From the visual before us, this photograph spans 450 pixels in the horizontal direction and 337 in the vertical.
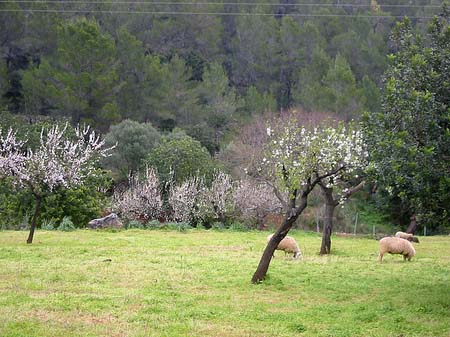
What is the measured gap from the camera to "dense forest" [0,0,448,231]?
1842 inches

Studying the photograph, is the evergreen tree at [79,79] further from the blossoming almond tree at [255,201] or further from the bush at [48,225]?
the blossoming almond tree at [255,201]

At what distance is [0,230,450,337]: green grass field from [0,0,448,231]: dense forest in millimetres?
17264

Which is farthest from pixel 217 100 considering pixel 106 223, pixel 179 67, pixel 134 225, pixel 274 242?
pixel 274 242

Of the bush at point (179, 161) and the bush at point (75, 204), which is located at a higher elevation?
the bush at point (179, 161)

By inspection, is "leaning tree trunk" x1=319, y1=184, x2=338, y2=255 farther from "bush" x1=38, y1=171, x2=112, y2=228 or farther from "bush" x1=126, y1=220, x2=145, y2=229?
"bush" x1=38, y1=171, x2=112, y2=228

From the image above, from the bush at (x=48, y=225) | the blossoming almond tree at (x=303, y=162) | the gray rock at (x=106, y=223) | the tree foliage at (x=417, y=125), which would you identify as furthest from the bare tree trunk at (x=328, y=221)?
the bush at (x=48, y=225)

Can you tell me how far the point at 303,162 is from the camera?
630 inches

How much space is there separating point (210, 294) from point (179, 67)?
43.0 meters

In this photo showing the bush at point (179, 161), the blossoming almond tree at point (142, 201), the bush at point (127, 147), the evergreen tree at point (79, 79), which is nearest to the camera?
the blossoming almond tree at point (142, 201)

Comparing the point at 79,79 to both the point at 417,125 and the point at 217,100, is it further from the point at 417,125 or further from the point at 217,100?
the point at 417,125

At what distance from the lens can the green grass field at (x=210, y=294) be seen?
1025 centimetres

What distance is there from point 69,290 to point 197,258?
6.51m

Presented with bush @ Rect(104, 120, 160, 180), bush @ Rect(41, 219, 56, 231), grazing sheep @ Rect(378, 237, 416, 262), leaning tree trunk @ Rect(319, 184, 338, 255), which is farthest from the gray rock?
grazing sheep @ Rect(378, 237, 416, 262)

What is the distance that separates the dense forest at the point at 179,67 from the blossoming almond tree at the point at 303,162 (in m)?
18.0
